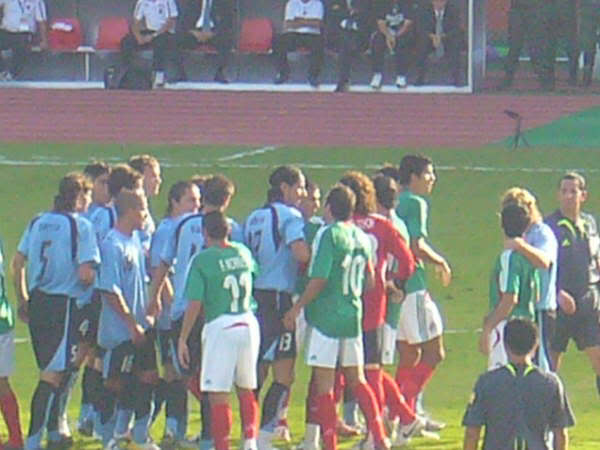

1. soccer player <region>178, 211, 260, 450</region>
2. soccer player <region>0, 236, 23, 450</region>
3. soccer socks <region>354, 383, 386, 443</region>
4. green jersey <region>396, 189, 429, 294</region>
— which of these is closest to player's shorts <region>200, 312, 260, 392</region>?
soccer player <region>178, 211, 260, 450</region>

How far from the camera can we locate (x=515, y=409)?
8.20m

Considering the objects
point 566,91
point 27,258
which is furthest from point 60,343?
point 566,91

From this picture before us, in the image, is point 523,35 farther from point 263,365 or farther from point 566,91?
point 263,365

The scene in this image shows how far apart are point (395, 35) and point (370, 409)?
20283 mm

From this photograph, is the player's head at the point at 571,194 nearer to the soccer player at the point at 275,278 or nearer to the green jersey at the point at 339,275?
the green jersey at the point at 339,275

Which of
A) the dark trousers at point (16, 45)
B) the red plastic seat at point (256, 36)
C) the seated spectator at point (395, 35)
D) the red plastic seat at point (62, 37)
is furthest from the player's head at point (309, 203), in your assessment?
the red plastic seat at point (62, 37)

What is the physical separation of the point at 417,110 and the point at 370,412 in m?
18.9

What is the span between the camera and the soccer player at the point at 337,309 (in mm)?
10672

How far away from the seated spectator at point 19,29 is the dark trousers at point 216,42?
2.45 meters

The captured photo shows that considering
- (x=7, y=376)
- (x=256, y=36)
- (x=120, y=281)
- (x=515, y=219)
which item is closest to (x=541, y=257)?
(x=515, y=219)

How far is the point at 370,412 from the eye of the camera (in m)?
10.9

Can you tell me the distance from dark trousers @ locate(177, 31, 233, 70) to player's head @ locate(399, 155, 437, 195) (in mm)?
19703

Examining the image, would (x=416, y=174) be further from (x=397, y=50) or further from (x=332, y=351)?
(x=397, y=50)

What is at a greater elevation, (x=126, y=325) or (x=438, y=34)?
(x=438, y=34)
